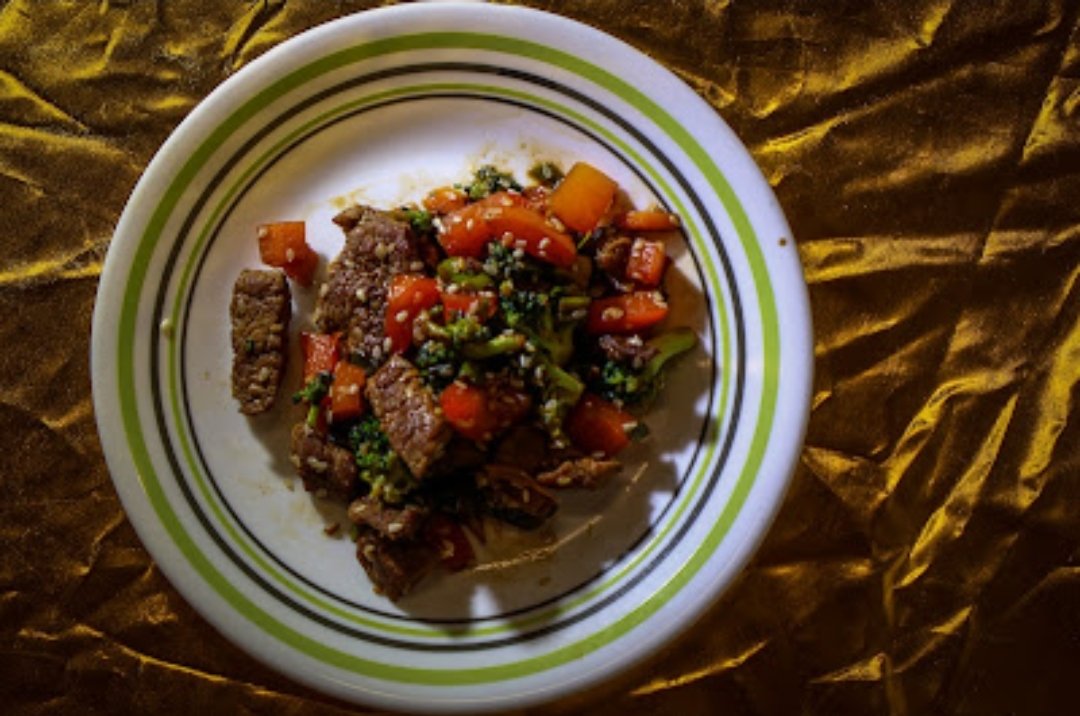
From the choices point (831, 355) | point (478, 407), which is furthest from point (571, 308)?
point (831, 355)

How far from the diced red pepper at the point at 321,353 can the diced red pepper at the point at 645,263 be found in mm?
829

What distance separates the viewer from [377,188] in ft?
10.5

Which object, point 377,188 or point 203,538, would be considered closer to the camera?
point 203,538

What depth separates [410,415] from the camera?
8.91 feet

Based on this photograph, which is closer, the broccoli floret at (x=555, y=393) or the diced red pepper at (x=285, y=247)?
the broccoli floret at (x=555, y=393)

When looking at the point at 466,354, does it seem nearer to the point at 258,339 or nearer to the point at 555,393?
the point at 555,393

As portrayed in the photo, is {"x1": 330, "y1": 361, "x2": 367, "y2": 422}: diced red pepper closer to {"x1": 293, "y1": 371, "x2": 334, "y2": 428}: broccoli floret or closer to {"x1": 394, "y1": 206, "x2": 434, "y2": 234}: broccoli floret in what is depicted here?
{"x1": 293, "y1": 371, "x2": 334, "y2": 428}: broccoli floret

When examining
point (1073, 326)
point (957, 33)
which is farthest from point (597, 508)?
point (957, 33)

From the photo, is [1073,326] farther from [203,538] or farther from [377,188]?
[203,538]

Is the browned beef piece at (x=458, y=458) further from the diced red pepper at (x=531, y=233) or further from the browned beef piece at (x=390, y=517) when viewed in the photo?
the diced red pepper at (x=531, y=233)

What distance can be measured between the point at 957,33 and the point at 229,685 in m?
3.02

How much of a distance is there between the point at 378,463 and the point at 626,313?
78 centimetres

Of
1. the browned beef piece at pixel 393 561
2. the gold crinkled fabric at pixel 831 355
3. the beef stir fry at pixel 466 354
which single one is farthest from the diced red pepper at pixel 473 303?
the gold crinkled fabric at pixel 831 355

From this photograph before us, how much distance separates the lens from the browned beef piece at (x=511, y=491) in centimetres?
286
